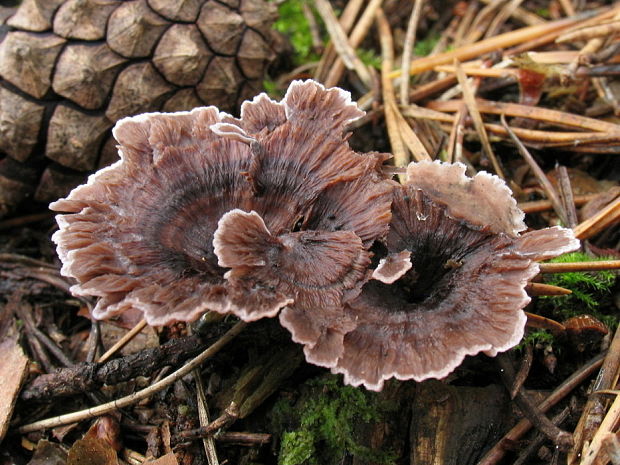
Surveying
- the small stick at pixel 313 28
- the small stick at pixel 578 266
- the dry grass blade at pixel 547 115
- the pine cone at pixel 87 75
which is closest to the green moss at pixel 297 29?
the small stick at pixel 313 28

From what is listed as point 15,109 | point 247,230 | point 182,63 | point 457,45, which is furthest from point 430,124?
point 15,109

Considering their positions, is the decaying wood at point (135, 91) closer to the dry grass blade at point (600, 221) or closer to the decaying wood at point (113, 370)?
the decaying wood at point (113, 370)

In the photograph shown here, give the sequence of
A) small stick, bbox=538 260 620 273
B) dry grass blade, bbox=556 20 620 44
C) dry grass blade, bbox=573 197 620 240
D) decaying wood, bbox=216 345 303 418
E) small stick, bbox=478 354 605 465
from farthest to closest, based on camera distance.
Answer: dry grass blade, bbox=556 20 620 44 < dry grass blade, bbox=573 197 620 240 < small stick, bbox=538 260 620 273 < decaying wood, bbox=216 345 303 418 < small stick, bbox=478 354 605 465

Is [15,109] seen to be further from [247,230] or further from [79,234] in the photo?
[247,230]

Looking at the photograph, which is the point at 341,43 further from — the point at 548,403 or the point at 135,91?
the point at 548,403

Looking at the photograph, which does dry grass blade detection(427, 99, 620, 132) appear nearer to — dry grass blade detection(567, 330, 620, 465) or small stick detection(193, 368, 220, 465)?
dry grass blade detection(567, 330, 620, 465)

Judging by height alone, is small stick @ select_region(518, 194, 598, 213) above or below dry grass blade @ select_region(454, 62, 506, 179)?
below

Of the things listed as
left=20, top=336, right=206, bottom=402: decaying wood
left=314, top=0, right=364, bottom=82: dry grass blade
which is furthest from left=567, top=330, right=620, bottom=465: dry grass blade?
left=314, top=0, right=364, bottom=82: dry grass blade
